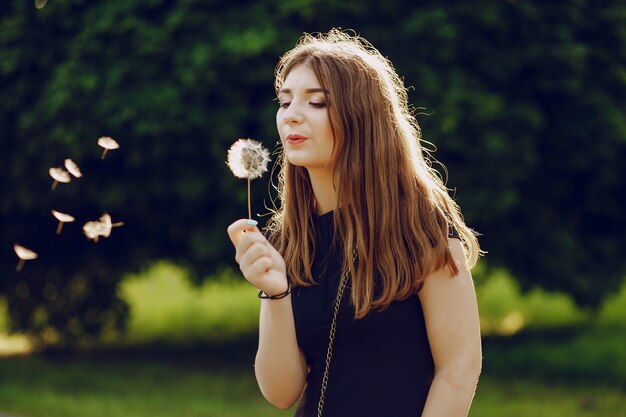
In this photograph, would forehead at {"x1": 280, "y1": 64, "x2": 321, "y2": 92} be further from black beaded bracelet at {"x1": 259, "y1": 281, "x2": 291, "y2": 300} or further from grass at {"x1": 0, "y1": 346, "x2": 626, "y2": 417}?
grass at {"x1": 0, "y1": 346, "x2": 626, "y2": 417}

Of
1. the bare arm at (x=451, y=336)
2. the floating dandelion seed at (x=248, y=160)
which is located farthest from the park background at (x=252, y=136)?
the bare arm at (x=451, y=336)

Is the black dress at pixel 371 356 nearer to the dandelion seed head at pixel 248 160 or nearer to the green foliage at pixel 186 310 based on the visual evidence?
the dandelion seed head at pixel 248 160

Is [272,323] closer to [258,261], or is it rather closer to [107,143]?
[258,261]

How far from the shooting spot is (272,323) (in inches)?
94.3

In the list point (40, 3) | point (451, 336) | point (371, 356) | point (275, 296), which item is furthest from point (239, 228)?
point (40, 3)

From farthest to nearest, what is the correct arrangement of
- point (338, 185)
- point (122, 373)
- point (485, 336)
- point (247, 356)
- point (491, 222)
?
point (485, 336) → point (247, 356) → point (122, 373) → point (491, 222) → point (338, 185)

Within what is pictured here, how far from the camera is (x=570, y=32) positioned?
877 centimetres

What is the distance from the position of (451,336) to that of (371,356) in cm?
20

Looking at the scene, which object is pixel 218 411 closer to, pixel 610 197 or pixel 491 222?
pixel 491 222

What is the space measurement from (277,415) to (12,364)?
379 cm

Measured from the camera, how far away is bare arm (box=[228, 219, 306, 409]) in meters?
2.26

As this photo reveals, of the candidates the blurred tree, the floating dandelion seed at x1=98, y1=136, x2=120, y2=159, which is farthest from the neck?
the blurred tree

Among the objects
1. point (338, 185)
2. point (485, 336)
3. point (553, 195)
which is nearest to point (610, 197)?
point (553, 195)

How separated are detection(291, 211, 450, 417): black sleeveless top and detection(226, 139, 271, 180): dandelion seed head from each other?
0.43 m
